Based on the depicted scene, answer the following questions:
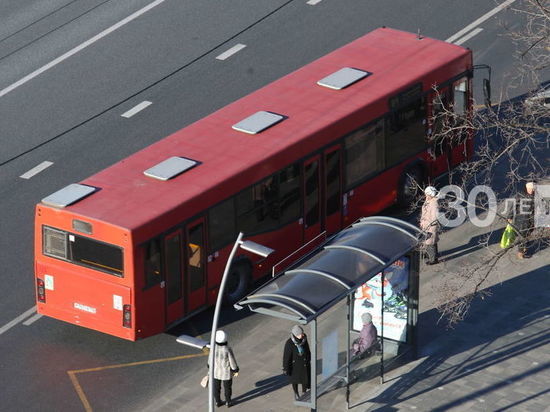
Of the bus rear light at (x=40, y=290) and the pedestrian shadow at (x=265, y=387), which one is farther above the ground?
the bus rear light at (x=40, y=290)

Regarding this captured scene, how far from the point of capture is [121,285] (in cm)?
2942

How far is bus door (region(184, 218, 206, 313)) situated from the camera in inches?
1189

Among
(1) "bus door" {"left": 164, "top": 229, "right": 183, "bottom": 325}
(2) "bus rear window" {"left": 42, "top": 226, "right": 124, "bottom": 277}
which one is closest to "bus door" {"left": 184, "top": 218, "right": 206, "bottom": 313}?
(1) "bus door" {"left": 164, "top": 229, "right": 183, "bottom": 325}

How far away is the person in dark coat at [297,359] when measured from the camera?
1104 inches

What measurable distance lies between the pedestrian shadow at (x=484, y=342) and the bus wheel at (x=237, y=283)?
11.8 ft

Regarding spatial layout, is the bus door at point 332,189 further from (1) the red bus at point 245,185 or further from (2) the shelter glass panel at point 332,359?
(2) the shelter glass panel at point 332,359

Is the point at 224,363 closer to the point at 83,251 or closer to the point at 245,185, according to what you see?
the point at 83,251

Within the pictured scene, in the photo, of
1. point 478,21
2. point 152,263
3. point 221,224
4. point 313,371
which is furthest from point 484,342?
point 478,21

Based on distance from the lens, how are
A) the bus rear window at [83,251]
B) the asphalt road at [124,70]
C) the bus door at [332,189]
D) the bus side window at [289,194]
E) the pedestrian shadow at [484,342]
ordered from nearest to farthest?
the pedestrian shadow at [484,342]
the bus rear window at [83,251]
the bus side window at [289,194]
the bus door at [332,189]
the asphalt road at [124,70]

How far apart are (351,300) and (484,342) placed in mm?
3276

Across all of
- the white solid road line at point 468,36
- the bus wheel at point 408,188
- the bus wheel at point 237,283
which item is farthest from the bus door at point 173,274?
the white solid road line at point 468,36

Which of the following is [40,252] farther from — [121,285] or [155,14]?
[155,14]

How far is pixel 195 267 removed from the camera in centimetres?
3052

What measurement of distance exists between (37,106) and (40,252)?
10176 mm
